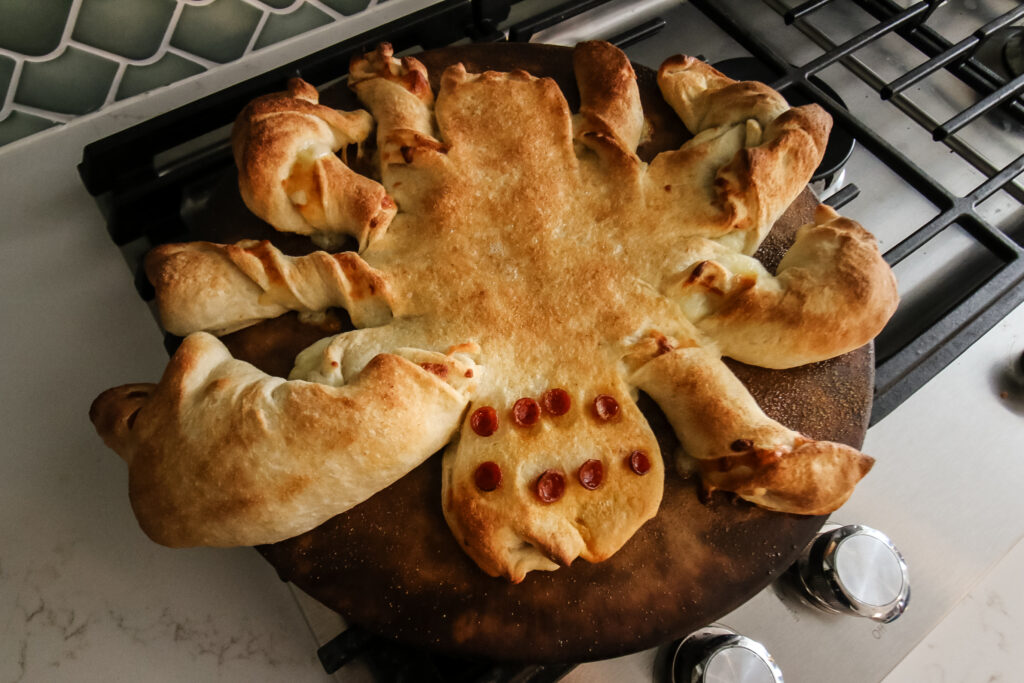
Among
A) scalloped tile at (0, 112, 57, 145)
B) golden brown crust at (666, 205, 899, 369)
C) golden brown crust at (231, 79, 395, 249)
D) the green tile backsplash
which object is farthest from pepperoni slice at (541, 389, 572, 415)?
scalloped tile at (0, 112, 57, 145)

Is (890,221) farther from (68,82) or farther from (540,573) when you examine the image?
(68,82)

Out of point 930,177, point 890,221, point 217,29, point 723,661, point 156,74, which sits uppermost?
point 930,177

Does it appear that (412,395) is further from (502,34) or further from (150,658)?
(502,34)

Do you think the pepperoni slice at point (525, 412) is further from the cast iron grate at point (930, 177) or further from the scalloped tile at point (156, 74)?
the scalloped tile at point (156, 74)

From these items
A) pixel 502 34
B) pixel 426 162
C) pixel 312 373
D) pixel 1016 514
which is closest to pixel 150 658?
pixel 312 373

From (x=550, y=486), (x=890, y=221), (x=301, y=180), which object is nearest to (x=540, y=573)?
(x=550, y=486)

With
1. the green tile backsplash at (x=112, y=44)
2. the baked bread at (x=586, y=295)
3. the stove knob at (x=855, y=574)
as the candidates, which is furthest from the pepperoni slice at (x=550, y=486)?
the green tile backsplash at (x=112, y=44)

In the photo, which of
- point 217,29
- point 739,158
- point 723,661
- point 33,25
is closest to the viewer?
point 723,661
